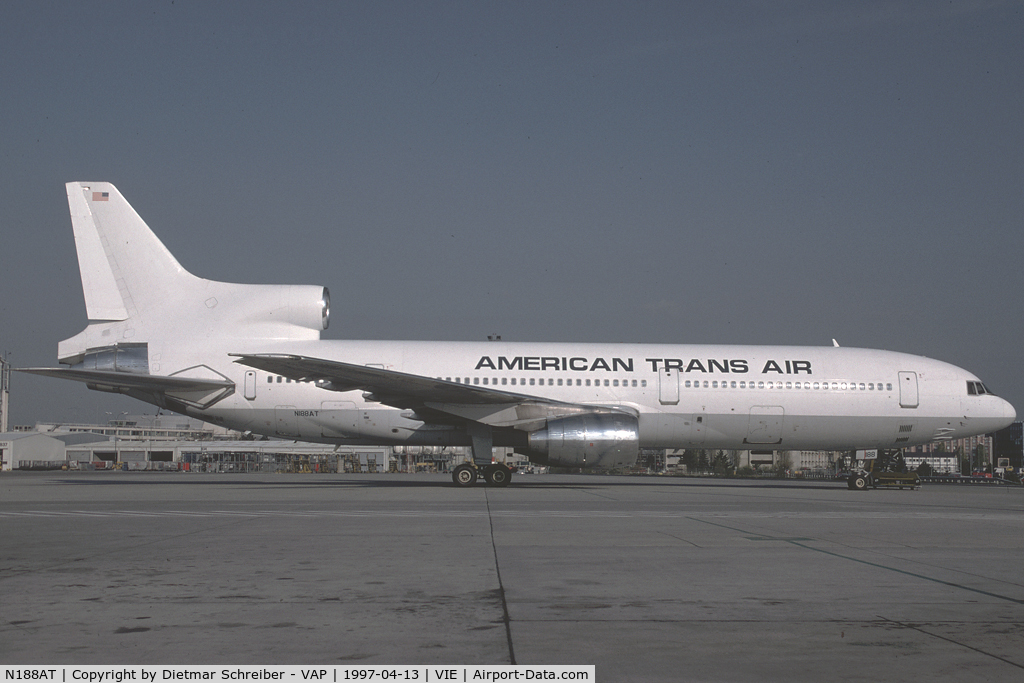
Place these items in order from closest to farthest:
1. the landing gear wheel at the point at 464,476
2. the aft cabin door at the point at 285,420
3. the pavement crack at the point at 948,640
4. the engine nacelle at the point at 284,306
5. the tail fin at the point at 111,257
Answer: the pavement crack at the point at 948,640 → the landing gear wheel at the point at 464,476 → the aft cabin door at the point at 285,420 → the tail fin at the point at 111,257 → the engine nacelle at the point at 284,306

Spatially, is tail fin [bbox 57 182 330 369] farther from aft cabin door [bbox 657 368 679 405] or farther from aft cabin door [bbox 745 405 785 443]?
aft cabin door [bbox 745 405 785 443]

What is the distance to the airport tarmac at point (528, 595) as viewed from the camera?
13.9ft

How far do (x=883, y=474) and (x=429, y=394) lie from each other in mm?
14085

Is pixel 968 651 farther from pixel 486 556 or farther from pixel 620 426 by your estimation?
pixel 620 426

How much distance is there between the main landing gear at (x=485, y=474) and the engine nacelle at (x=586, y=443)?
5.82ft

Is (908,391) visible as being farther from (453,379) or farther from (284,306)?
(284,306)

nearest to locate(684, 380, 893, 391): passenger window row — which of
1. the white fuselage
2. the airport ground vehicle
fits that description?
the white fuselage

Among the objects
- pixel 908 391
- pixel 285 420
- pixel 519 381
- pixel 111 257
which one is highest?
pixel 111 257

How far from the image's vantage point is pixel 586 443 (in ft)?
65.1

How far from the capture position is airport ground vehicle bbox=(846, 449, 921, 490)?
943 inches

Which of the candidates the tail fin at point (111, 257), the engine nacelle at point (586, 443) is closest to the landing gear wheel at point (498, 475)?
the engine nacelle at point (586, 443)

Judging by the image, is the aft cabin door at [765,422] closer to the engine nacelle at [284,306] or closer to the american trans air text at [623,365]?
the american trans air text at [623,365]

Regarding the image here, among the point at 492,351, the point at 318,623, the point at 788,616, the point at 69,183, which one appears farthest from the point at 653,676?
the point at 69,183

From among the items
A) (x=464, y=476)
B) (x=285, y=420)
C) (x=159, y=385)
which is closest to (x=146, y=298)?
(x=159, y=385)
